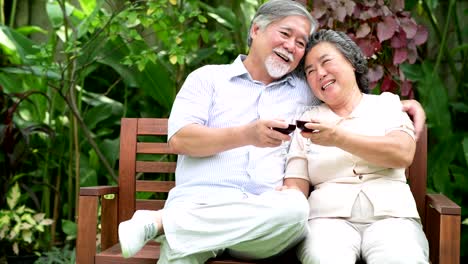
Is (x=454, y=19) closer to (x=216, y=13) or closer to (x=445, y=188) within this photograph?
(x=445, y=188)

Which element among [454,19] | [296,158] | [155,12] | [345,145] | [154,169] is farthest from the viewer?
[454,19]

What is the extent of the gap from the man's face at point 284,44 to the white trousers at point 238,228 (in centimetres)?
62

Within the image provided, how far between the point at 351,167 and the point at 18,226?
6.83 ft

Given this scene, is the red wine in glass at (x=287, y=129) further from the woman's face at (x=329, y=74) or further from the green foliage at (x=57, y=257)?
the green foliage at (x=57, y=257)

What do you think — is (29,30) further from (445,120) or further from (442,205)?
(442,205)

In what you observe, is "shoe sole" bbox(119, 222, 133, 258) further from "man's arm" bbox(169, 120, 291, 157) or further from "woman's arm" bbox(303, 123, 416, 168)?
"woman's arm" bbox(303, 123, 416, 168)

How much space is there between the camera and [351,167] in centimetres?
283

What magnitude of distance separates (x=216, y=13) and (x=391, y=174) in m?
1.91

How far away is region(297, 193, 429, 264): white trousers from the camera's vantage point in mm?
2496

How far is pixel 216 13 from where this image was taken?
14.3 ft

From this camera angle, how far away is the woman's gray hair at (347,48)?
294 centimetres

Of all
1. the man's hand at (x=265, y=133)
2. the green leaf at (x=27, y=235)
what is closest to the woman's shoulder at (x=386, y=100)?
the man's hand at (x=265, y=133)

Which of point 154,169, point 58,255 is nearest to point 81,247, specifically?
point 154,169

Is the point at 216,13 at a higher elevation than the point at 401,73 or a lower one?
higher
